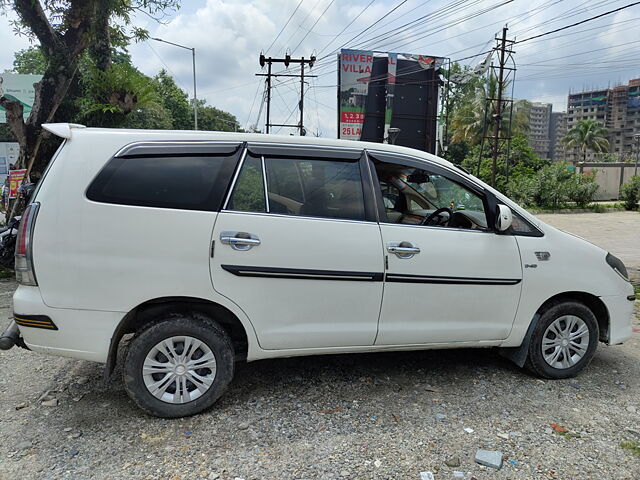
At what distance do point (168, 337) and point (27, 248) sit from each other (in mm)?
1017

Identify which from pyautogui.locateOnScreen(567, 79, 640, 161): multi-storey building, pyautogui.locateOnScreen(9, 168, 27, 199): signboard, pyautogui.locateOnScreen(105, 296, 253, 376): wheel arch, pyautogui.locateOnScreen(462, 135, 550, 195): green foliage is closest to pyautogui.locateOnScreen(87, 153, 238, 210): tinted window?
pyautogui.locateOnScreen(105, 296, 253, 376): wheel arch

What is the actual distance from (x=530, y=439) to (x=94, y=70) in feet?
26.6

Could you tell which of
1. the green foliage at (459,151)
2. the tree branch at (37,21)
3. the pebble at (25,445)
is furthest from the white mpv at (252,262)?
the green foliage at (459,151)

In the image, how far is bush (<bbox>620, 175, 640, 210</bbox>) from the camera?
27500mm

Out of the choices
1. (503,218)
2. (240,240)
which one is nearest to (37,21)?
(240,240)

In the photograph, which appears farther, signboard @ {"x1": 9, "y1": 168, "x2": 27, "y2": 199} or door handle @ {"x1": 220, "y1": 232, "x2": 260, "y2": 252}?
signboard @ {"x1": 9, "y1": 168, "x2": 27, "y2": 199}

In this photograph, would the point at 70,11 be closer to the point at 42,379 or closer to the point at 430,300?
the point at 42,379

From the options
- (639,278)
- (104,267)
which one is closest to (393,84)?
(639,278)

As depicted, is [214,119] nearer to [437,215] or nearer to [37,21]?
[37,21]

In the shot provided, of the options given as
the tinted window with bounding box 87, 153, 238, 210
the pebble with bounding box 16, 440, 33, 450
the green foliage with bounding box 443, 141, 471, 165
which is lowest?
the pebble with bounding box 16, 440, 33, 450

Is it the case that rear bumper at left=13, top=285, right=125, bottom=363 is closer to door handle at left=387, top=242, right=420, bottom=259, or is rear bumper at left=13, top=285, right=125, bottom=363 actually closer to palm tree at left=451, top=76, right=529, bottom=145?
door handle at left=387, top=242, right=420, bottom=259

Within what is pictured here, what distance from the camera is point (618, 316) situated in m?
3.94

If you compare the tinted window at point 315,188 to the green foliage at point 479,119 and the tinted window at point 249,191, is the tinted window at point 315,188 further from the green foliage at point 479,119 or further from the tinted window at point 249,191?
the green foliage at point 479,119

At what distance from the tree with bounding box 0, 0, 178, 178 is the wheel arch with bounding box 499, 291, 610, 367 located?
702 centimetres
